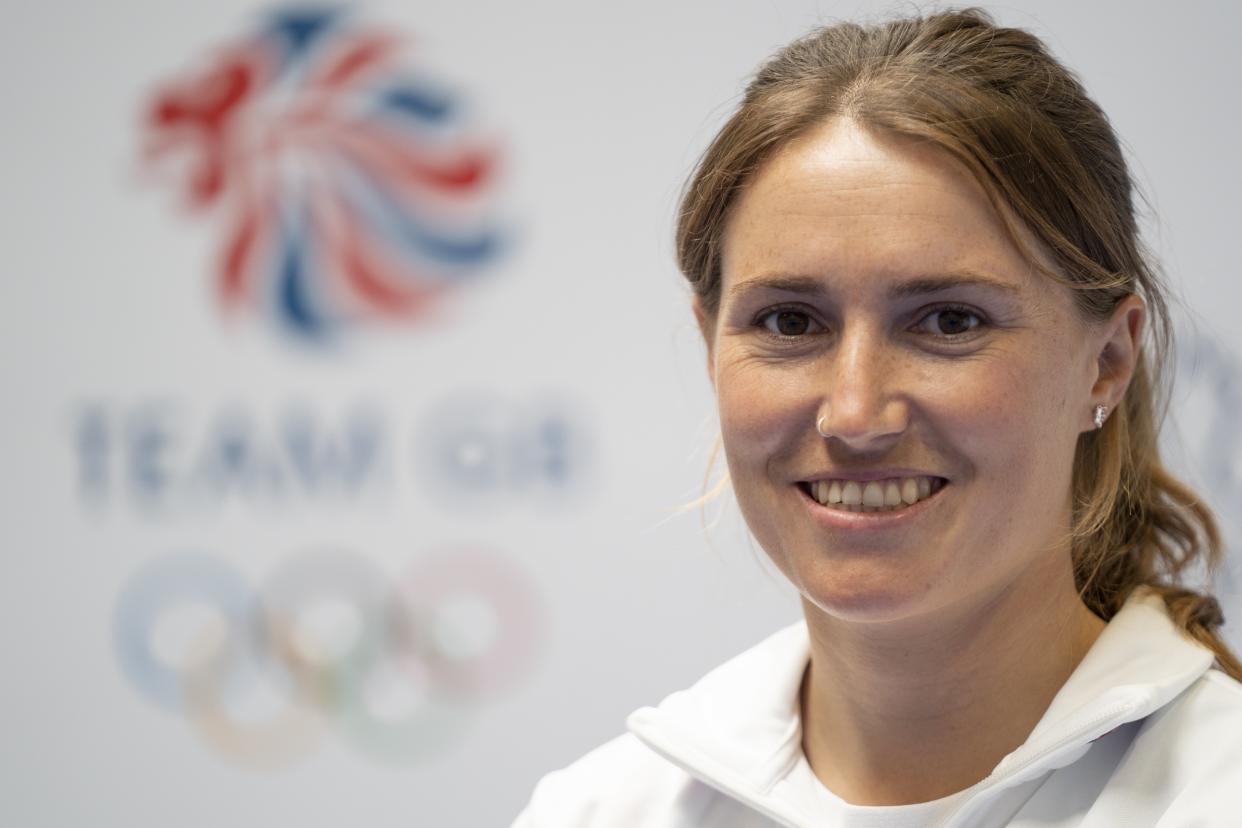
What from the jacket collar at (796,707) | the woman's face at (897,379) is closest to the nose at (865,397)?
the woman's face at (897,379)

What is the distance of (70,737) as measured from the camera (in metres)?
1.91

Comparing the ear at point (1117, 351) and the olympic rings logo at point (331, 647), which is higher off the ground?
the ear at point (1117, 351)

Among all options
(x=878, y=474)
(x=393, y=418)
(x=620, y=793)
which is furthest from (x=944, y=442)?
(x=393, y=418)

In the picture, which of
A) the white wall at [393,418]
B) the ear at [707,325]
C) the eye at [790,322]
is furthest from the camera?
the white wall at [393,418]

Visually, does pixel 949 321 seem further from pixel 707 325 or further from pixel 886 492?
pixel 707 325

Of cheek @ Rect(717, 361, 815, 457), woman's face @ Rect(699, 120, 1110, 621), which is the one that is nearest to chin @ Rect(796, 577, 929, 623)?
woman's face @ Rect(699, 120, 1110, 621)

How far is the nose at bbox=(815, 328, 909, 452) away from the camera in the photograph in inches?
37.1

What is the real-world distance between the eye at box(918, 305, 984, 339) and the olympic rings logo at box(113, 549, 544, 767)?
3.25ft

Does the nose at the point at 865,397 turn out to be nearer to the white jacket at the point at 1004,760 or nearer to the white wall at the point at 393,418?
the white jacket at the point at 1004,760

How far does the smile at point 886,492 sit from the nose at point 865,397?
3cm

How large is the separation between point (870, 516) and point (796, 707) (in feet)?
0.92

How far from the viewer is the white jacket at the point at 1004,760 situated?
37.7 inches

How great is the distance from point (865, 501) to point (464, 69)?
1.13 m

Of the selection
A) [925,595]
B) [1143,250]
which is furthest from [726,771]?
[1143,250]
